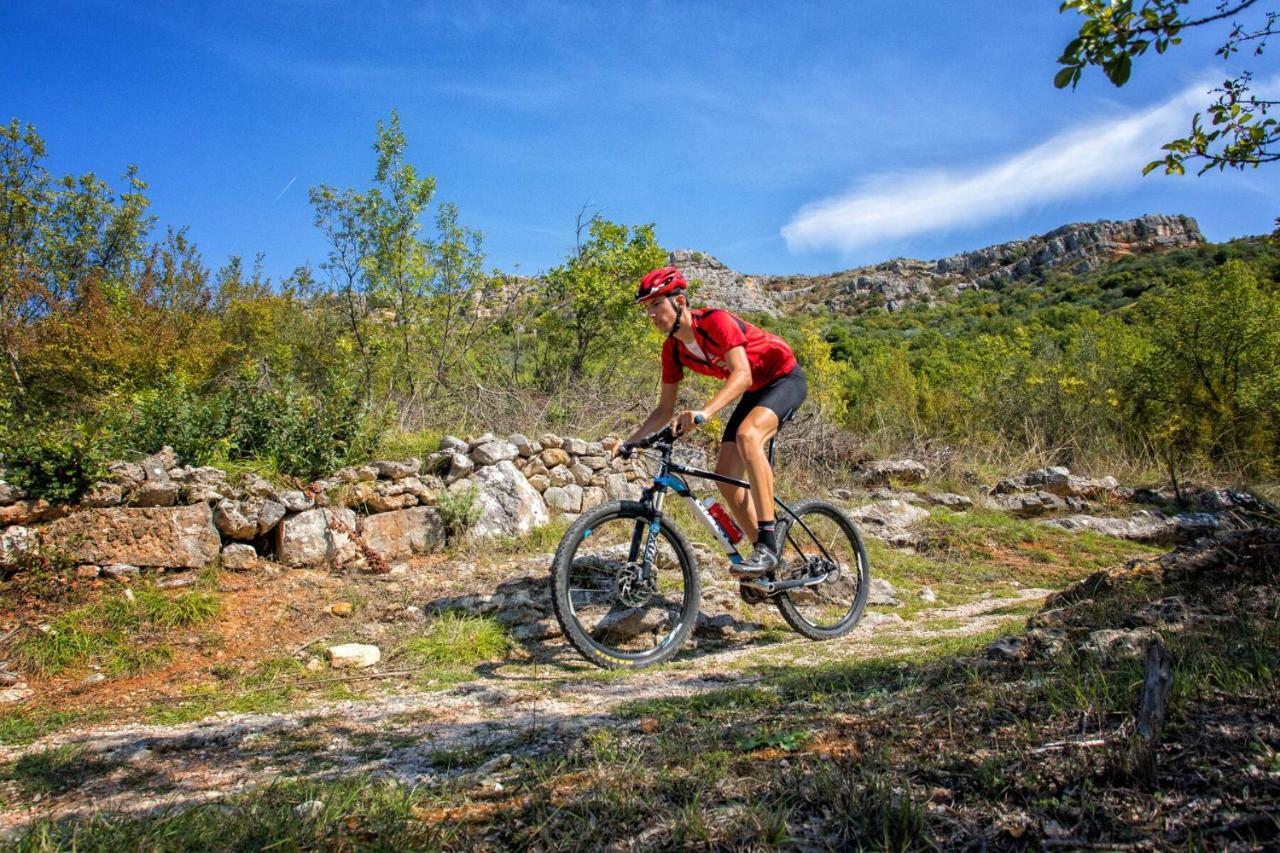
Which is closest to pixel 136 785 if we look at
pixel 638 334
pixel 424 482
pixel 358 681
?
pixel 358 681

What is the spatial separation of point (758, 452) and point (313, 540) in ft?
10.7

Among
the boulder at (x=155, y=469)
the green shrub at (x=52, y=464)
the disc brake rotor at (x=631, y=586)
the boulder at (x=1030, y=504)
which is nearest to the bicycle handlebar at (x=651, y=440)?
the disc brake rotor at (x=631, y=586)

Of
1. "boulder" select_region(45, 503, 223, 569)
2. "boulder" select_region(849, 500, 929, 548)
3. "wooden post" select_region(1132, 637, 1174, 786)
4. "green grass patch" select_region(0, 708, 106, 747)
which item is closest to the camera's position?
A: "wooden post" select_region(1132, 637, 1174, 786)

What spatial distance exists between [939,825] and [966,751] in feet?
1.17

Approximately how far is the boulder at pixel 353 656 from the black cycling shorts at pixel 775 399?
252cm

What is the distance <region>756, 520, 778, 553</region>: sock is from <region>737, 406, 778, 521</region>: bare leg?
38 millimetres

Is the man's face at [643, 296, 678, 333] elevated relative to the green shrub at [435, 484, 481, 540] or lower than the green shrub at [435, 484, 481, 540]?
elevated

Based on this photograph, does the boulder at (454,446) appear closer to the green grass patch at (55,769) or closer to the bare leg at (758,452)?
the bare leg at (758,452)

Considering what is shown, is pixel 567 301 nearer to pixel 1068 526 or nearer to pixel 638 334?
pixel 638 334

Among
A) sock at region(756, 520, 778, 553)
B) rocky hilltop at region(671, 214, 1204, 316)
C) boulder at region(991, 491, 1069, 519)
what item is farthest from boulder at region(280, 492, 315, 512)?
rocky hilltop at region(671, 214, 1204, 316)

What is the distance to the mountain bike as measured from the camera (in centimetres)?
392

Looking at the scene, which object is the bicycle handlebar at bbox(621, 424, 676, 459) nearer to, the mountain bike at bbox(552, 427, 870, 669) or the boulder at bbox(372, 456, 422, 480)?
the mountain bike at bbox(552, 427, 870, 669)

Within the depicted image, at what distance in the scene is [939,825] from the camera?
1340 mm

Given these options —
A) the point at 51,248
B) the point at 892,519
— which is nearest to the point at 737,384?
the point at 892,519
